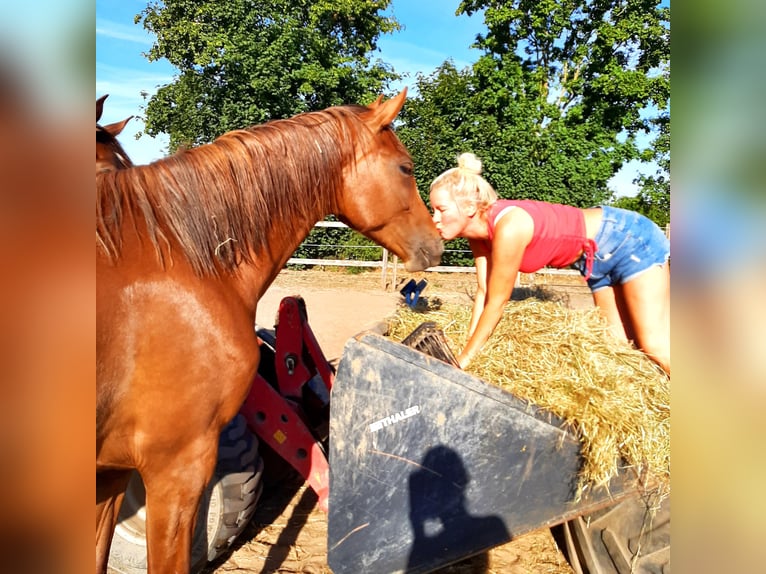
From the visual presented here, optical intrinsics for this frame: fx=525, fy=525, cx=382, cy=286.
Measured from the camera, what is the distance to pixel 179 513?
1746 mm

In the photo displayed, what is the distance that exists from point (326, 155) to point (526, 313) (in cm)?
146

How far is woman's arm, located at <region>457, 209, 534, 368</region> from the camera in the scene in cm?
223

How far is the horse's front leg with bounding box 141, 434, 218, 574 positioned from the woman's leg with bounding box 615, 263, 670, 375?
2.02 meters

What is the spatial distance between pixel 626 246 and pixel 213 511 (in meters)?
2.37

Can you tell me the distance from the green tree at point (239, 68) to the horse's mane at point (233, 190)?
15353 millimetres

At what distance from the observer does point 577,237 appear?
263cm

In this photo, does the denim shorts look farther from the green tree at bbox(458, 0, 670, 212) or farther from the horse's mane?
the green tree at bbox(458, 0, 670, 212)

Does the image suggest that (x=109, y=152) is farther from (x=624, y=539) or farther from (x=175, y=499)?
→ (x=624, y=539)

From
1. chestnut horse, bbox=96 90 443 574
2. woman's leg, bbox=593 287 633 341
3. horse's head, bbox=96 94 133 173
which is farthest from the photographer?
woman's leg, bbox=593 287 633 341

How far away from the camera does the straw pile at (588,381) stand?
1.85m

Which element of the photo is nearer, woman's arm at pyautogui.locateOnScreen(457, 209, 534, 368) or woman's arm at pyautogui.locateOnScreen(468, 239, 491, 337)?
woman's arm at pyautogui.locateOnScreen(457, 209, 534, 368)

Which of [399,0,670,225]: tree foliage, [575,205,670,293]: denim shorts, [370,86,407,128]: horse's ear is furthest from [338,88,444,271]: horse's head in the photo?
[399,0,670,225]: tree foliage

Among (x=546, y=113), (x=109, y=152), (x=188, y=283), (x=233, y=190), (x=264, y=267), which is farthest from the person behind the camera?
(x=546, y=113)

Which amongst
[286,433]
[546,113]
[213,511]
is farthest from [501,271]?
[546,113]
